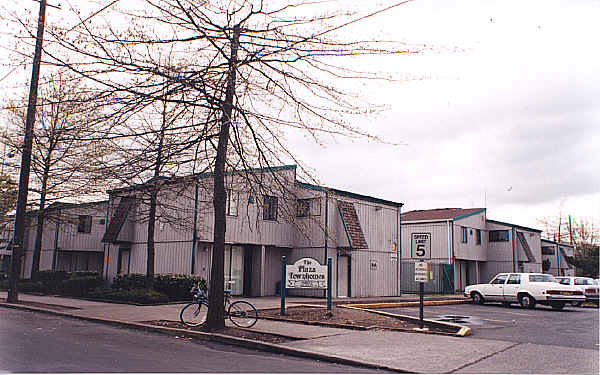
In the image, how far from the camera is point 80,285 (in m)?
24.6

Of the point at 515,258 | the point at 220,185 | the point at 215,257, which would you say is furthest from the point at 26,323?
the point at 515,258

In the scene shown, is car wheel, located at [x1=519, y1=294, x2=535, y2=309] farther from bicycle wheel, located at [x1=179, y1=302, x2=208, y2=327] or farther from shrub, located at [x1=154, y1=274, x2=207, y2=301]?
bicycle wheel, located at [x1=179, y1=302, x2=208, y2=327]

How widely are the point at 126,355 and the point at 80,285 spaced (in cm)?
1745

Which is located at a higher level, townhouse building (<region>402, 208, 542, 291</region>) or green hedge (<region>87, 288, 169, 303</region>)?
townhouse building (<region>402, 208, 542, 291</region>)

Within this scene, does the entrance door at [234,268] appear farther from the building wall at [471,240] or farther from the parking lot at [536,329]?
the building wall at [471,240]

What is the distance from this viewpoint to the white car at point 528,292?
73.2 feet

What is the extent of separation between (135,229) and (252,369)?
20923 millimetres

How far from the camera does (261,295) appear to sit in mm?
25219

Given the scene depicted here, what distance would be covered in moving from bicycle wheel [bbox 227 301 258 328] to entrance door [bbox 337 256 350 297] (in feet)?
43.7

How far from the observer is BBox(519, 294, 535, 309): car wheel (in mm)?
23250

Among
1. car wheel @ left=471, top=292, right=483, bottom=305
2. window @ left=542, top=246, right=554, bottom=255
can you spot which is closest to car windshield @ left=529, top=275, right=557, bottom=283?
car wheel @ left=471, top=292, right=483, bottom=305

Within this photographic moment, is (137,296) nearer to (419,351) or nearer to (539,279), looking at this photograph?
(419,351)

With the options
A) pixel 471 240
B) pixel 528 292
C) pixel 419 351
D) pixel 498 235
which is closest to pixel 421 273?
pixel 419 351

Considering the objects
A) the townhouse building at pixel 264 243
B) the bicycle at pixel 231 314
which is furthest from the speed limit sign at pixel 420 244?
the townhouse building at pixel 264 243
